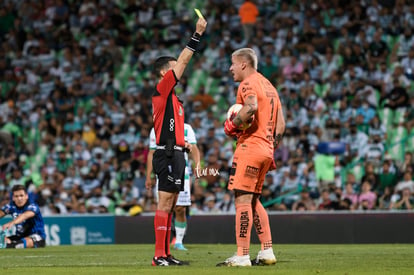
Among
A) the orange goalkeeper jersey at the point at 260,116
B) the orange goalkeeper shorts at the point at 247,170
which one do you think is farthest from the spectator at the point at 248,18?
the orange goalkeeper shorts at the point at 247,170

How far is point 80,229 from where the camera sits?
23562 millimetres

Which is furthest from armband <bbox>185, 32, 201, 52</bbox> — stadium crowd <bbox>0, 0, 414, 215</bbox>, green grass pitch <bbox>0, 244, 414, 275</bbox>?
stadium crowd <bbox>0, 0, 414, 215</bbox>

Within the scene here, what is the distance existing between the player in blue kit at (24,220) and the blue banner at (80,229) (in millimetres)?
4117

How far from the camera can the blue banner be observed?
76.8ft

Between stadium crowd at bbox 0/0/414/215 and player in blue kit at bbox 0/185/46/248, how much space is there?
501 cm

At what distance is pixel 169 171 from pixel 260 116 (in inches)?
55.1

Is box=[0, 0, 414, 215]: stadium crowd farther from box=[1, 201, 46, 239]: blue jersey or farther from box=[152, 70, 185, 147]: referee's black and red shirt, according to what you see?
box=[152, 70, 185, 147]: referee's black and red shirt

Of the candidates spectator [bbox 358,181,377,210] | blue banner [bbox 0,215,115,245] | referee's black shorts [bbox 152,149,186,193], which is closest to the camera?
referee's black shorts [bbox 152,149,186,193]

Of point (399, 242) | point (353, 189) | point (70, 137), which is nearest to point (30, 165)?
point (70, 137)

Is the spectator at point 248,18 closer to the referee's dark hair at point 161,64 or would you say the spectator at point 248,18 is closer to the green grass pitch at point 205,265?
the green grass pitch at point 205,265

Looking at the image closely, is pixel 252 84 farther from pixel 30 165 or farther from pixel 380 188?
pixel 30 165

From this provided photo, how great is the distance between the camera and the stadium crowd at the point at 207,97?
80.4 ft

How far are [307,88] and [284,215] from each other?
5.86 m

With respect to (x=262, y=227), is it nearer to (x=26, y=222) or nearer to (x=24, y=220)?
(x=24, y=220)
